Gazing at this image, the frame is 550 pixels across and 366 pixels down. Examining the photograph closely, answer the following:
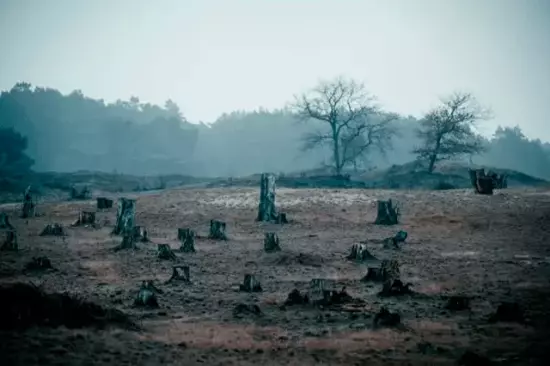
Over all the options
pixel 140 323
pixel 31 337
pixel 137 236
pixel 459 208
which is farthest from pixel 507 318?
pixel 459 208

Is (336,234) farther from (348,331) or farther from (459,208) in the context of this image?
(348,331)

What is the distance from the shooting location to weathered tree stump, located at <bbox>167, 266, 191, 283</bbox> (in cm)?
1086

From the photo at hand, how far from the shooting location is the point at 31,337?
626cm

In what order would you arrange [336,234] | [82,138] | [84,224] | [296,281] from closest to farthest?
[296,281]
[336,234]
[84,224]
[82,138]

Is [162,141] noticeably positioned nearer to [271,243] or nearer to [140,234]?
[140,234]

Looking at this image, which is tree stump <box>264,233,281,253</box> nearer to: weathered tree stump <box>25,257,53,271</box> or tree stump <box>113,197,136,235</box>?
tree stump <box>113,197,136,235</box>

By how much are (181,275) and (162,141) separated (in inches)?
2438

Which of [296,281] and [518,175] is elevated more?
[518,175]

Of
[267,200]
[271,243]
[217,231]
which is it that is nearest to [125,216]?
[217,231]

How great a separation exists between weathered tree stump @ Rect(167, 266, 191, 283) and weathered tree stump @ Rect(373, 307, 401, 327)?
494 centimetres

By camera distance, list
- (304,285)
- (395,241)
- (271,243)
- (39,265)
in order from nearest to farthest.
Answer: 1. (304,285)
2. (39,265)
3. (271,243)
4. (395,241)

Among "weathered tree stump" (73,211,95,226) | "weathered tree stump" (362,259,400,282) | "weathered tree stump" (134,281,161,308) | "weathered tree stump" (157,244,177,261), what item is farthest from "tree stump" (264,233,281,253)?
"weathered tree stump" (73,211,95,226)

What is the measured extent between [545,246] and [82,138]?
68.1 meters

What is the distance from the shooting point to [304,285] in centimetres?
1073
